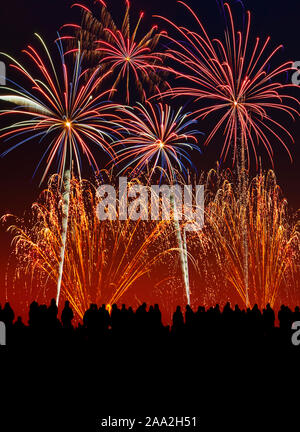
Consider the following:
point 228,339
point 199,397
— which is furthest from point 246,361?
point 199,397

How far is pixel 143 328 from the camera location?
35.3 feet

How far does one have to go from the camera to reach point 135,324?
1080 cm

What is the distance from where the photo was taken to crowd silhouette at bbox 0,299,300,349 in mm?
10305

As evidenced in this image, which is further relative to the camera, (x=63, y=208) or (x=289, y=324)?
(x=63, y=208)

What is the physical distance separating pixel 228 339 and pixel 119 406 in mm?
2866

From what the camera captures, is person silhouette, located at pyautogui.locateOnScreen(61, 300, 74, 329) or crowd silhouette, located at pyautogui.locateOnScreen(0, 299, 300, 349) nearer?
crowd silhouette, located at pyautogui.locateOnScreen(0, 299, 300, 349)

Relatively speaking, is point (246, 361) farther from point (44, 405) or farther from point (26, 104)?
point (26, 104)

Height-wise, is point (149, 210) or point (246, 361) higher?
point (149, 210)

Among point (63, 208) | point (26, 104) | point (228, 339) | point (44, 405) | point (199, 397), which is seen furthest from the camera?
point (63, 208)

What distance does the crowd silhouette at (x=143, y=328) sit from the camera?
33.8 ft

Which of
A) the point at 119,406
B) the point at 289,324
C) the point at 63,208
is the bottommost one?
the point at 119,406

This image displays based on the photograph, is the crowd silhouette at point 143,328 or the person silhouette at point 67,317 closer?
the crowd silhouette at point 143,328

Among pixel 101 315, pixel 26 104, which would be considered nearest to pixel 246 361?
pixel 101 315

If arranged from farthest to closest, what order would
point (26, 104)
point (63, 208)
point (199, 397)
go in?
point (63, 208), point (26, 104), point (199, 397)
